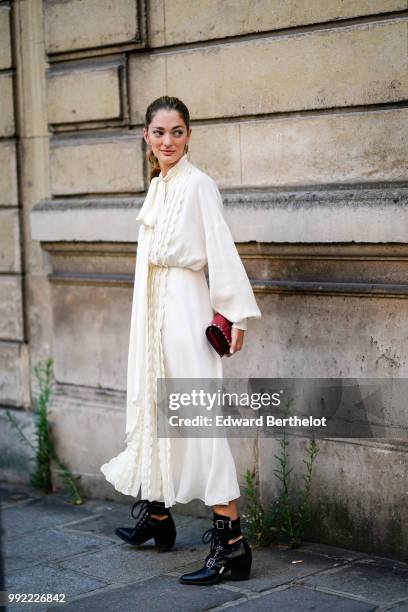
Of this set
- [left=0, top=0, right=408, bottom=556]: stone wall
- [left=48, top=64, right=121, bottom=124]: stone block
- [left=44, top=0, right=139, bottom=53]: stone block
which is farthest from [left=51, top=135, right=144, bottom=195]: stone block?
[left=44, top=0, right=139, bottom=53]: stone block

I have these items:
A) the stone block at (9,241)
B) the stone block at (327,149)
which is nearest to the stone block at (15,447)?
the stone block at (9,241)

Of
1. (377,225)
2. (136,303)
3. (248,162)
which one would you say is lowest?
(136,303)

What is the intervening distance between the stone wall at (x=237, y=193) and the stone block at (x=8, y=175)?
0.05ft

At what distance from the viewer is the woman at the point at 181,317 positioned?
4.82 meters

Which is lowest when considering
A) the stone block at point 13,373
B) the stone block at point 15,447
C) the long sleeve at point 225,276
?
the stone block at point 15,447

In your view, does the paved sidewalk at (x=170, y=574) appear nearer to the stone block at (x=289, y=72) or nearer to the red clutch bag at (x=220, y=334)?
the red clutch bag at (x=220, y=334)

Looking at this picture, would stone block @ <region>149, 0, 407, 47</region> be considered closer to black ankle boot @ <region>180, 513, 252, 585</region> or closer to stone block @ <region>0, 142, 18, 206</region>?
stone block @ <region>0, 142, 18, 206</region>

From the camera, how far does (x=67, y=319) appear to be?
6.85 m

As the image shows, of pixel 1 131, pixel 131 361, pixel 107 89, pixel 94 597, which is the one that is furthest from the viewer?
pixel 1 131

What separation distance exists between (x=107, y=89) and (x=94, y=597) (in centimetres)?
309

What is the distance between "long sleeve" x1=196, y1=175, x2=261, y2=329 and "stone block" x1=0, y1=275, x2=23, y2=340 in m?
2.62

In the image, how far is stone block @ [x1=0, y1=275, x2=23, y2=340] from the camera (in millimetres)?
7133

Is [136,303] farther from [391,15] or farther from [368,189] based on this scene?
[391,15]

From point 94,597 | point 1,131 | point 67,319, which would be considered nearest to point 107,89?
point 1,131
